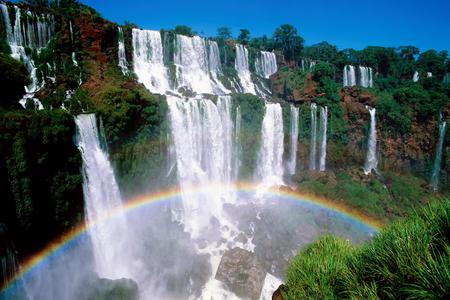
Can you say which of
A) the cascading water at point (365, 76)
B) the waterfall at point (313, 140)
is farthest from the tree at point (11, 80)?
the cascading water at point (365, 76)

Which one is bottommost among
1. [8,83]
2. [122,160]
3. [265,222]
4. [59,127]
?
[265,222]

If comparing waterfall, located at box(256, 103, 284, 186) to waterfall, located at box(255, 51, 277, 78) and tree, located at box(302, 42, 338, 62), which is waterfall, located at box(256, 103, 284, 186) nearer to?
waterfall, located at box(255, 51, 277, 78)

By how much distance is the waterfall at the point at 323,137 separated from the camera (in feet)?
95.6

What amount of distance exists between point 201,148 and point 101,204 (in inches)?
356

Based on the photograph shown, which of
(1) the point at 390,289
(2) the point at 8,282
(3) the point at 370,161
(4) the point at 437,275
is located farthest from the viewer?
(3) the point at 370,161

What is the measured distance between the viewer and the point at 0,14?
21.3 meters

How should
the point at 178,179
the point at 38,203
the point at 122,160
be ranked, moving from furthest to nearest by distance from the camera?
the point at 178,179 < the point at 122,160 < the point at 38,203

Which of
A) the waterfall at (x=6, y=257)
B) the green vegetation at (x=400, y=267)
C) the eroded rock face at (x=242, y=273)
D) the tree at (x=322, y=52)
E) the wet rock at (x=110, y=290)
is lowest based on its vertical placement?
the eroded rock face at (x=242, y=273)

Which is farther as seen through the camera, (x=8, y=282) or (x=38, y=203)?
(x=38, y=203)

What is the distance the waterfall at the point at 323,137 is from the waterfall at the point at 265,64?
15321 millimetres

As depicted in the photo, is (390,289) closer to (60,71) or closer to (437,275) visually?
(437,275)

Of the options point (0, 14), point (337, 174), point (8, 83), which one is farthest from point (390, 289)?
point (0, 14)

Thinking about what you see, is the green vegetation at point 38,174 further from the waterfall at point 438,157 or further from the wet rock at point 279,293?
the waterfall at point 438,157

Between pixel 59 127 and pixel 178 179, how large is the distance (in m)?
9.97
